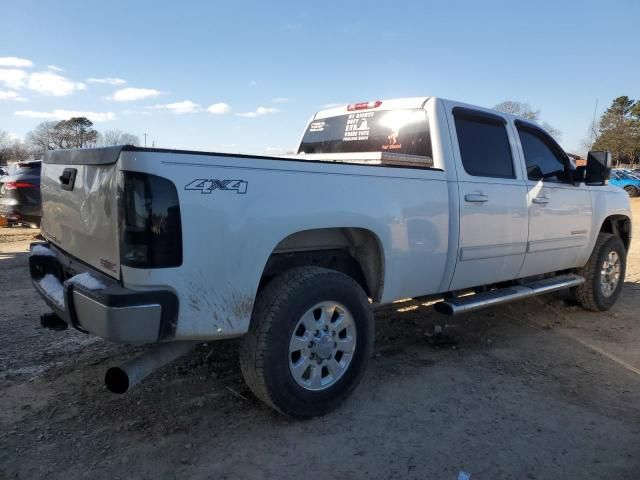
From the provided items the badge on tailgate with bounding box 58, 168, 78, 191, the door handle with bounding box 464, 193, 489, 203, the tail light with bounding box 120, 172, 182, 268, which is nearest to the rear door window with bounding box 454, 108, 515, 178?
the door handle with bounding box 464, 193, 489, 203

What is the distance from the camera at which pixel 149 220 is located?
2.42 meters

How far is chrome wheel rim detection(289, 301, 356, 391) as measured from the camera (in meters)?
3.00

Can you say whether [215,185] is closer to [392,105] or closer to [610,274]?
[392,105]

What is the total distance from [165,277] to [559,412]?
105 inches

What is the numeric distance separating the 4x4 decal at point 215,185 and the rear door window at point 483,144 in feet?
6.83

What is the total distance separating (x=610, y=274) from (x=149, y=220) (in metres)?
5.45

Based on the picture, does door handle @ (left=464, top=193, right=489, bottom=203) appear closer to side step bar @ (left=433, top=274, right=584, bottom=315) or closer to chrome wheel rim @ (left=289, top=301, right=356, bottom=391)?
side step bar @ (left=433, top=274, right=584, bottom=315)

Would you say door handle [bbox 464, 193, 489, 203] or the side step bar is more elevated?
door handle [bbox 464, 193, 489, 203]

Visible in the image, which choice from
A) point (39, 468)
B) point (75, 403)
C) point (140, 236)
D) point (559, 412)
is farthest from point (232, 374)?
point (559, 412)

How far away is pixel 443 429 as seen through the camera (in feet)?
9.99

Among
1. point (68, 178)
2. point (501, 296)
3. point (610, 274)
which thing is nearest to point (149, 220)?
point (68, 178)

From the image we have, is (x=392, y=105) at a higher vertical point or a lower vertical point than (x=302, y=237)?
higher

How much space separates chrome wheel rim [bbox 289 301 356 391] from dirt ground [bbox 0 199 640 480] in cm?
28

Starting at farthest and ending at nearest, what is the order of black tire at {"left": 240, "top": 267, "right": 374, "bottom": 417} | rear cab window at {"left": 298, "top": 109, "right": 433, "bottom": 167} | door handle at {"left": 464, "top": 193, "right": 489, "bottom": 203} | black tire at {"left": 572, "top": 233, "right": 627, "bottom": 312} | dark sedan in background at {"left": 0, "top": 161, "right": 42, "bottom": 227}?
1. dark sedan in background at {"left": 0, "top": 161, "right": 42, "bottom": 227}
2. black tire at {"left": 572, "top": 233, "right": 627, "bottom": 312}
3. rear cab window at {"left": 298, "top": 109, "right": 433, "bottom": 167}
4. door handle at {"left": 464, "top": 193, "right": 489, "bottom": 203}
5. black tire at {"left": 240, "top": 267, "right": 374, "bottom": 417}
